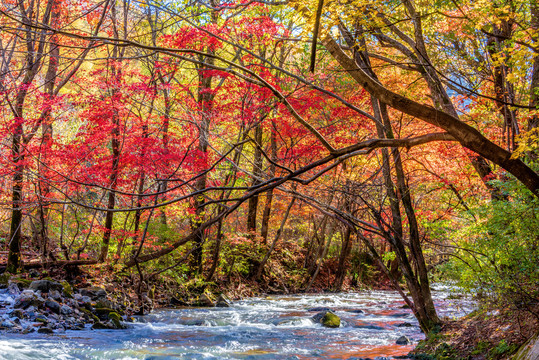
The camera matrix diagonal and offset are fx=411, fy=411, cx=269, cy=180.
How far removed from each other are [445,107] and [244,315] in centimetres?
721

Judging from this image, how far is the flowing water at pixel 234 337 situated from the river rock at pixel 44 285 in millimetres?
1434

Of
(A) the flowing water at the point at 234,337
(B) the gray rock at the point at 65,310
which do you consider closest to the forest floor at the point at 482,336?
(A) the flowing water at the point at 234,337

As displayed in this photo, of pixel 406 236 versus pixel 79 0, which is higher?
pixel 79 0

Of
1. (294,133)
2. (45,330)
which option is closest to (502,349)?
(45,330)

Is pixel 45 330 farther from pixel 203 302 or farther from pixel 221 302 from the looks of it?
pixel 221 302

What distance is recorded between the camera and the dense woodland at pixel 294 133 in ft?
14.7

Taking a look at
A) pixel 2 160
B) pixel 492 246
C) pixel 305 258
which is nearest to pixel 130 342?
Answer: pixel 2 160

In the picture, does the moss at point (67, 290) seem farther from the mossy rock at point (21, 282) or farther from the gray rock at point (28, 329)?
the gray rock at point (28, 329)

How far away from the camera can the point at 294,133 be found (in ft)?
38.9

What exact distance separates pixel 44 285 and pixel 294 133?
23.8 ft

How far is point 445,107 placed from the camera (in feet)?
17.3

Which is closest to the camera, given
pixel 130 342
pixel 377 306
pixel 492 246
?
pixel 492 246

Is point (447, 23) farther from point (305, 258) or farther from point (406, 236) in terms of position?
point (305, 258)

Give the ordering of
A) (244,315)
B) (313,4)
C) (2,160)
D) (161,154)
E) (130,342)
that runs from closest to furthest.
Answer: (313,4) → (130,342) → (2,160) → (161,154) → (244,315)
